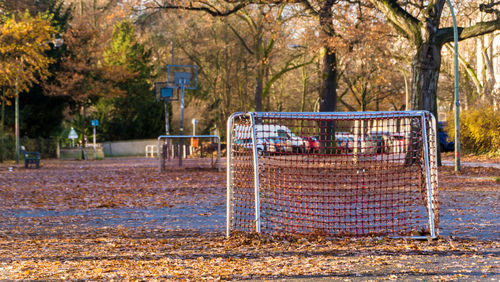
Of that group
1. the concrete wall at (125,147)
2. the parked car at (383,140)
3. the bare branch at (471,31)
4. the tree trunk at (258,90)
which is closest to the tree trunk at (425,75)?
the bare branch at (471,31)

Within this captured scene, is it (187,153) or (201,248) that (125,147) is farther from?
(201,248)

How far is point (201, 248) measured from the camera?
783 centimetres

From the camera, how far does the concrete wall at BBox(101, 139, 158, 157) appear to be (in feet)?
179

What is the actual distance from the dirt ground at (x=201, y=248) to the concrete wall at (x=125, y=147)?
41.4 m

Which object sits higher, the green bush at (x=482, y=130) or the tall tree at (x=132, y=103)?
the tall tree at (x=132, y=103)

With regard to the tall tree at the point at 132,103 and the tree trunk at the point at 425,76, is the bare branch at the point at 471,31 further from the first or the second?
the tall tree at the point at 132,103

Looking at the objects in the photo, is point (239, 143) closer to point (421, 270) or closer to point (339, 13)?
point (421, 270)

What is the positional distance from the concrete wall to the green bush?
2833 centimetres

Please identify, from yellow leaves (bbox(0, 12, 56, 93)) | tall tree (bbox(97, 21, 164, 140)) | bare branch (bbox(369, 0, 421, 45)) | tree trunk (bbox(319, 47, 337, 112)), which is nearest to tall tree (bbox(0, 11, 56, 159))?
yellow leaves (bbox(0, 12, 56, 93))

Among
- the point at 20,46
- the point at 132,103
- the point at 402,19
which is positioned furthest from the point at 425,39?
the point at 132,103

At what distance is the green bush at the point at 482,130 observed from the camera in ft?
104

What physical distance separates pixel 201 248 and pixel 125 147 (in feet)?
158

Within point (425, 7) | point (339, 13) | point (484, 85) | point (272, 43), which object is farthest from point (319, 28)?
point (484, 85)

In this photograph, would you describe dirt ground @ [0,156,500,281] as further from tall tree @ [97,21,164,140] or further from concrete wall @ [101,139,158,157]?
tall tree @ [97,21,164,140]
